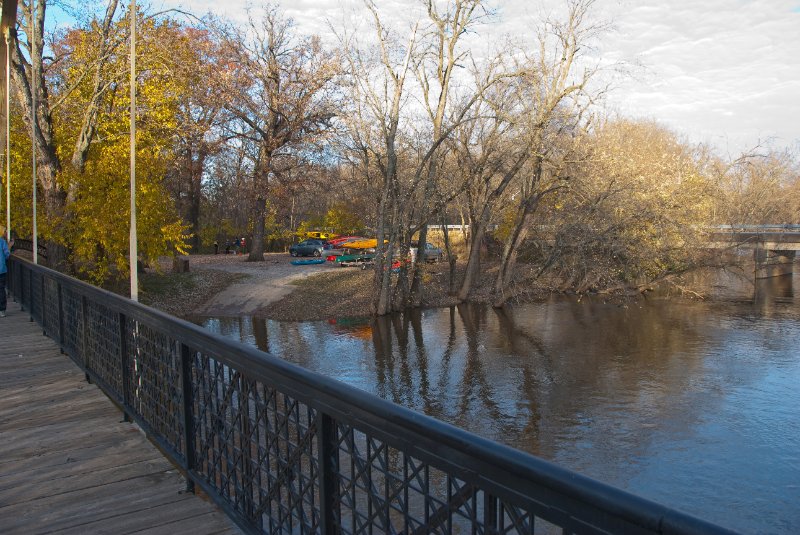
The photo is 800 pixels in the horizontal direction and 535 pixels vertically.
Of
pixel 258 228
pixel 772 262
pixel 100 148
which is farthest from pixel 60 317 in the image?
pixel 772 262

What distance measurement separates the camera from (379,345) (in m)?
19.9

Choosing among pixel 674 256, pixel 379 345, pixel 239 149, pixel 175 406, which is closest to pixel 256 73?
pixel 239 149

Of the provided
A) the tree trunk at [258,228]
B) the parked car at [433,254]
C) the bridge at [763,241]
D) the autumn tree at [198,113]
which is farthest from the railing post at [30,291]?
the parked car at [433,254]

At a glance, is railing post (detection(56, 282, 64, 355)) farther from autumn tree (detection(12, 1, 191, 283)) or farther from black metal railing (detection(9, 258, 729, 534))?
autumn tree (detection(12, 1, 191, 283))

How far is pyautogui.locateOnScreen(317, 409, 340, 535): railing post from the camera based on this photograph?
2705mm

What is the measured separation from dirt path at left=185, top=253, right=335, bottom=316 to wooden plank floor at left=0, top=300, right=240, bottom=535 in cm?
1899

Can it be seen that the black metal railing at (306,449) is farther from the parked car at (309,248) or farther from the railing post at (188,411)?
the parked car at (309,248)

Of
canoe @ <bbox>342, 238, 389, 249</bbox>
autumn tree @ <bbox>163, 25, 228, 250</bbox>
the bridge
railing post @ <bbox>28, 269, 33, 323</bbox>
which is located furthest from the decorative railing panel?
canoe @ <bbox>342, 238, 389, 249</bbox>

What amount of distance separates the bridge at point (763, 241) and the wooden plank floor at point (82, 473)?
26483 mm

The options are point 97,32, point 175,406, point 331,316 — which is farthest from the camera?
point 331,316

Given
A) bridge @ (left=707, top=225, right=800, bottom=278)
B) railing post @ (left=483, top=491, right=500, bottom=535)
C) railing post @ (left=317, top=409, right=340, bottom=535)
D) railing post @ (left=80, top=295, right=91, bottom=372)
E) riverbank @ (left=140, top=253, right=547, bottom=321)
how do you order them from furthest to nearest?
1. bridge @ (left=707, top=225, right=800, bottom=278)
2. riverbank @ (left=140, top=253, right=547, bottom=321)
3. railing post @ (left=80, top=295, right=91, bottom=372)
4. railing post @ (left=317, top=409, right=340, bottom=535)
5. railing post @ (left=483, top=491, right=500, bottom=535)

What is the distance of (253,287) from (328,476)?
26.4m

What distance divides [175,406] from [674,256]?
82.4ft

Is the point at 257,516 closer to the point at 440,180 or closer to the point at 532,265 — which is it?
the point at 440,180
